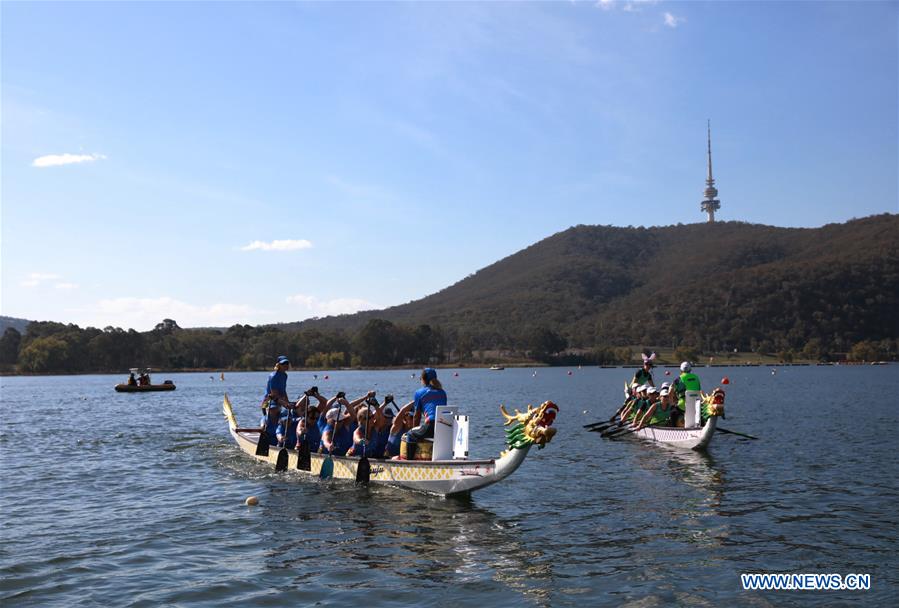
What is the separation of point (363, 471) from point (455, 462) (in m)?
3.08

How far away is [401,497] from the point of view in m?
17.0

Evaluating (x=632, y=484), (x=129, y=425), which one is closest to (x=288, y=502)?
(x=632, y=484)

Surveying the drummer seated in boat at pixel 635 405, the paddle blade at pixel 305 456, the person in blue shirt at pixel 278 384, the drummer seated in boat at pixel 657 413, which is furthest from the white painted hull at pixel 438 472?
the drummer seated in boat at pixel 635 405

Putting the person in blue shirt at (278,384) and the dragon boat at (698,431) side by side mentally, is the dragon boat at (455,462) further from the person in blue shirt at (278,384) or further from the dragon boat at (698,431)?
the dragon boat at (698,431)

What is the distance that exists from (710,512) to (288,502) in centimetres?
955

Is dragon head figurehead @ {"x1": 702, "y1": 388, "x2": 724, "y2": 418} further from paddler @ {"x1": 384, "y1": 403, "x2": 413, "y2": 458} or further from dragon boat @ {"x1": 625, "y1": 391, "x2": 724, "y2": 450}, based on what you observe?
paddler @ {"x1": 384, "y1": 403, "x2": 413, "y2": 458}

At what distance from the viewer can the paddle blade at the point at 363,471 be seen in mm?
17781

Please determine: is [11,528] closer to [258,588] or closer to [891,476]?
[258,588]

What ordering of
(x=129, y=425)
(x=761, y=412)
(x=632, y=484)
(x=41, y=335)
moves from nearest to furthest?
(x=632, y=484)
(x=129, y=425)
(x=761, y=412)
(x=41, y=335)

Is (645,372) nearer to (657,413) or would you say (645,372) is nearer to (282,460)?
(657,413)

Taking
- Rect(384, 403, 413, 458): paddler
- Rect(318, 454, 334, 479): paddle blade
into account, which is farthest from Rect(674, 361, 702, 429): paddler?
Rect(318, 454, 334, 479): paddle blade

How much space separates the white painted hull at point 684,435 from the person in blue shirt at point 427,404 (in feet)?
37.6

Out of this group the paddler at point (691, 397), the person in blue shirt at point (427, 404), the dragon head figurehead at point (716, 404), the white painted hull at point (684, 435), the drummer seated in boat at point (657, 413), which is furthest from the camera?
the drummer seated in boat at point (657, 413)

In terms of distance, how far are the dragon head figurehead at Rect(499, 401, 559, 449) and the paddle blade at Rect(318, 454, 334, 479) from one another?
618 cm
